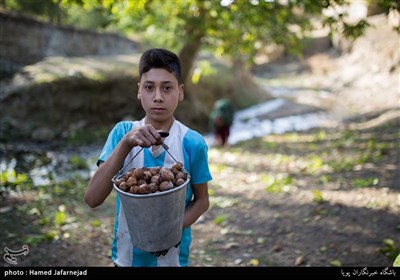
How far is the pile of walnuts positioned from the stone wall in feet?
43.0

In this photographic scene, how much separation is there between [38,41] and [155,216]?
15.6 m

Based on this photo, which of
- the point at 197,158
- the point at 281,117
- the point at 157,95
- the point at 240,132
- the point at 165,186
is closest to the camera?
the point at 165,186

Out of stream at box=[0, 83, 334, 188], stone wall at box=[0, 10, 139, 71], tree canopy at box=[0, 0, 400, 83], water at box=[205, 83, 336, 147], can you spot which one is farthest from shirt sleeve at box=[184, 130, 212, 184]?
stone wall at box=[0, 10, 139, 71]

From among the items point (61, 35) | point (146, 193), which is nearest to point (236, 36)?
point (146, 193)

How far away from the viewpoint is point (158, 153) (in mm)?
2086

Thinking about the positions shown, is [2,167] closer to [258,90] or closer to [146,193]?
[146,193]

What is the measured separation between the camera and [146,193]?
170 centimetres

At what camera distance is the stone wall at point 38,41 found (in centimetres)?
1382

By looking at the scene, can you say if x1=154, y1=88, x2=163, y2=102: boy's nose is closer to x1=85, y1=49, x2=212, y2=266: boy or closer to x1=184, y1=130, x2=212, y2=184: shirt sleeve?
x1=85, y1=49, x2=212, y2=266: boy

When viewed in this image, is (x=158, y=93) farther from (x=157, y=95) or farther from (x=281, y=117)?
(x=281, y=117)

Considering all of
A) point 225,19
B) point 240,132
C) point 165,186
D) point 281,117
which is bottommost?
point 240,132

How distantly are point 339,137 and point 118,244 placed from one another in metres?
9.04

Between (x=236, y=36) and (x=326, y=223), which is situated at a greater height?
(x=236, y=36)

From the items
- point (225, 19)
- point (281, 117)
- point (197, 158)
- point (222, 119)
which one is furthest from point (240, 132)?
point (197, 158)
